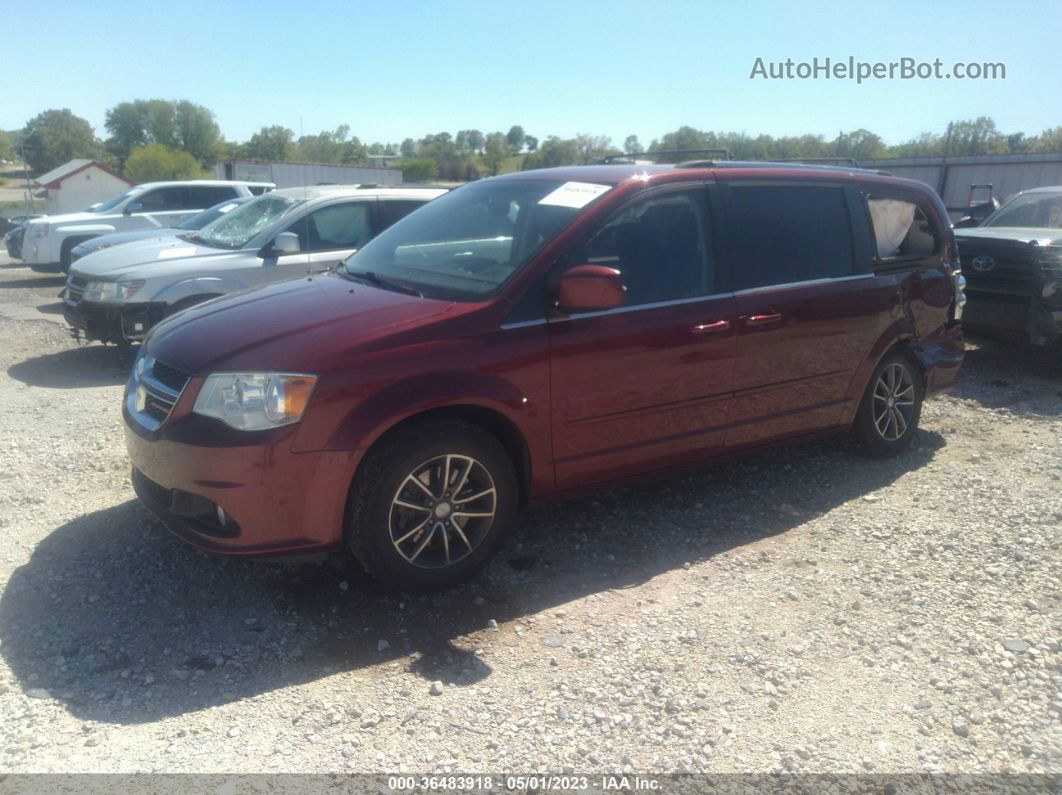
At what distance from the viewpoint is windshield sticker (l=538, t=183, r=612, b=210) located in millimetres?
4254

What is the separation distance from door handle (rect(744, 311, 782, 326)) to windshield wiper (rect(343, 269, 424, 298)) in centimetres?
179

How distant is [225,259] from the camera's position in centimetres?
766

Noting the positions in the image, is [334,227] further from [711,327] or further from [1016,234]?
[1016,234]

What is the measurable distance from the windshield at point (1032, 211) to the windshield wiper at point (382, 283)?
794 cm

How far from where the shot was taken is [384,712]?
121 inches

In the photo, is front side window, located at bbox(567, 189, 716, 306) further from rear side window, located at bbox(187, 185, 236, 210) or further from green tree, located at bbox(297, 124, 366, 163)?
green tree, located at bbox(297, 124, 366, 163)

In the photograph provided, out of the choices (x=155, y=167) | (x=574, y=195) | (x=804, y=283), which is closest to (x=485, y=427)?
(x=574, y=195)

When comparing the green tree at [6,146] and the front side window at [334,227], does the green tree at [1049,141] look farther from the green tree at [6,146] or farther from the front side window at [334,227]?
the green tree at [6,146]

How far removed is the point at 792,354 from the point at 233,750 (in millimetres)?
3510

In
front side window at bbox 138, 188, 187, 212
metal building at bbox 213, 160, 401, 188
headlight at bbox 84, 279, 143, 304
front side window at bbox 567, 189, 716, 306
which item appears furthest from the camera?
metal building at bbox 213, 160, 401, 188

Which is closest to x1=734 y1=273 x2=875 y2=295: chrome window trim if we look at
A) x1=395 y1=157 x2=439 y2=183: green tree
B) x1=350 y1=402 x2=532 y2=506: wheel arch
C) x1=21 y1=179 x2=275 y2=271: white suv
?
x1=350 y1=402 x2=532 y2=506: wheel arch

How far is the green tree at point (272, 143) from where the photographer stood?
71000mm

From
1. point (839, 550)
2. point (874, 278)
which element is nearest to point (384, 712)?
point (839, 550)

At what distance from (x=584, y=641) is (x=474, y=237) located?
86.1 inches
